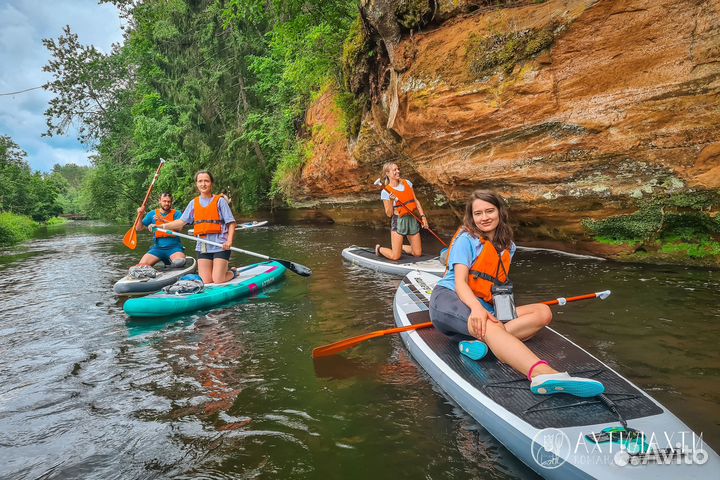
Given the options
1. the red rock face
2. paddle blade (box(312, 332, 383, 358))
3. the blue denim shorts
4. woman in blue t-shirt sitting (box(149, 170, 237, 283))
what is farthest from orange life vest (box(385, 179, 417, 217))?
paddle blade (box(312, 332, 383, 358))

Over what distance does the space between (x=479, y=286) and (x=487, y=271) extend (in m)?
0.12

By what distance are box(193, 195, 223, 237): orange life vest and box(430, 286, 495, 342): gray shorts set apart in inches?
145

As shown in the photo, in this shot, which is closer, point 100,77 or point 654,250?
point 654,250

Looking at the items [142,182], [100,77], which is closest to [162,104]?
[142,182]

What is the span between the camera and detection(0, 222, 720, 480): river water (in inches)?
91.4

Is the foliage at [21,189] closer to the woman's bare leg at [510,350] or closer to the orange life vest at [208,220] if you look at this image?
the orange life vest at [208,220]

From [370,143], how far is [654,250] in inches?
246

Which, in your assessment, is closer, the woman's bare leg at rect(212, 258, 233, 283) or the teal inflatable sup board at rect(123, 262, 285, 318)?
the teal inflatable sup board at rect(123, 262, 285, 318)

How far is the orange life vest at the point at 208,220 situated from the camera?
5906 millimetres

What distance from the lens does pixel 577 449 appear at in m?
1.92

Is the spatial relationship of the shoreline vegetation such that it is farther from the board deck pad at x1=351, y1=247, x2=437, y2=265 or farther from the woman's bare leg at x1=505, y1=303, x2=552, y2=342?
the woman's bare leg at x1=505, y1=303, x2=552, y2=342

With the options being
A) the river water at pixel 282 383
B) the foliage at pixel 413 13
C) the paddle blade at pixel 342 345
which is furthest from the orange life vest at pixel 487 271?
the foliage at pixel 413 13

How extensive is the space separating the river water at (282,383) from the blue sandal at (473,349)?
35 centimetres

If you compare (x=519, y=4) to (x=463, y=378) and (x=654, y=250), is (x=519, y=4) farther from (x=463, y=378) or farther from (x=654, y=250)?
(x=463, y=378)
